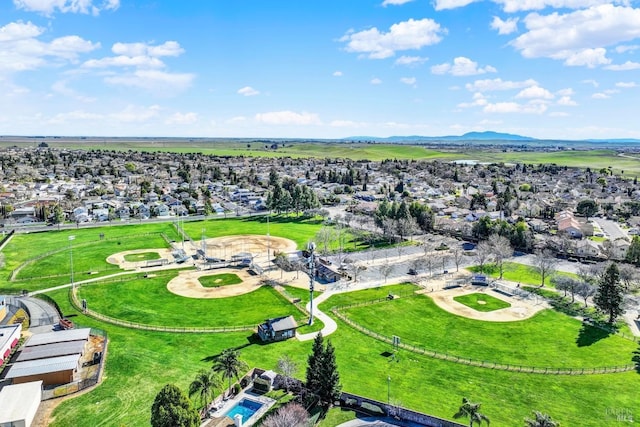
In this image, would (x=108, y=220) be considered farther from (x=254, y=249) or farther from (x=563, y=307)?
(x=563, y=307)

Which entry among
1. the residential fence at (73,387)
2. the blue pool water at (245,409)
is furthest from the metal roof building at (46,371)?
the blue pool water at (245,409)

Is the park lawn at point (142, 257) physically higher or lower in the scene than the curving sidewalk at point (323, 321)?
higher

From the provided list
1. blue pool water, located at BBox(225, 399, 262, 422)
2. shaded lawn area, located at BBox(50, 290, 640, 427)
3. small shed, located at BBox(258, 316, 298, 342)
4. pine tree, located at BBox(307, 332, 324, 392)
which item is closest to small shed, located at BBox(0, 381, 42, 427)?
shaded lawn area, located at BBox(50, 290, 640, 427)

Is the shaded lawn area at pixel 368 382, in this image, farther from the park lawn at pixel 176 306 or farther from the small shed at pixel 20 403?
the park lawn at pixel 176 306

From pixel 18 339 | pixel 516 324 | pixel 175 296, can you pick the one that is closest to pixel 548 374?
pixel 516 324

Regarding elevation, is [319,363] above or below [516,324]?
above

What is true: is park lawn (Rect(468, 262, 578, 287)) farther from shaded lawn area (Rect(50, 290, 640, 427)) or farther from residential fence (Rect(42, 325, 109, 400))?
residential fence (Rect(42, 325, 109, 400))
